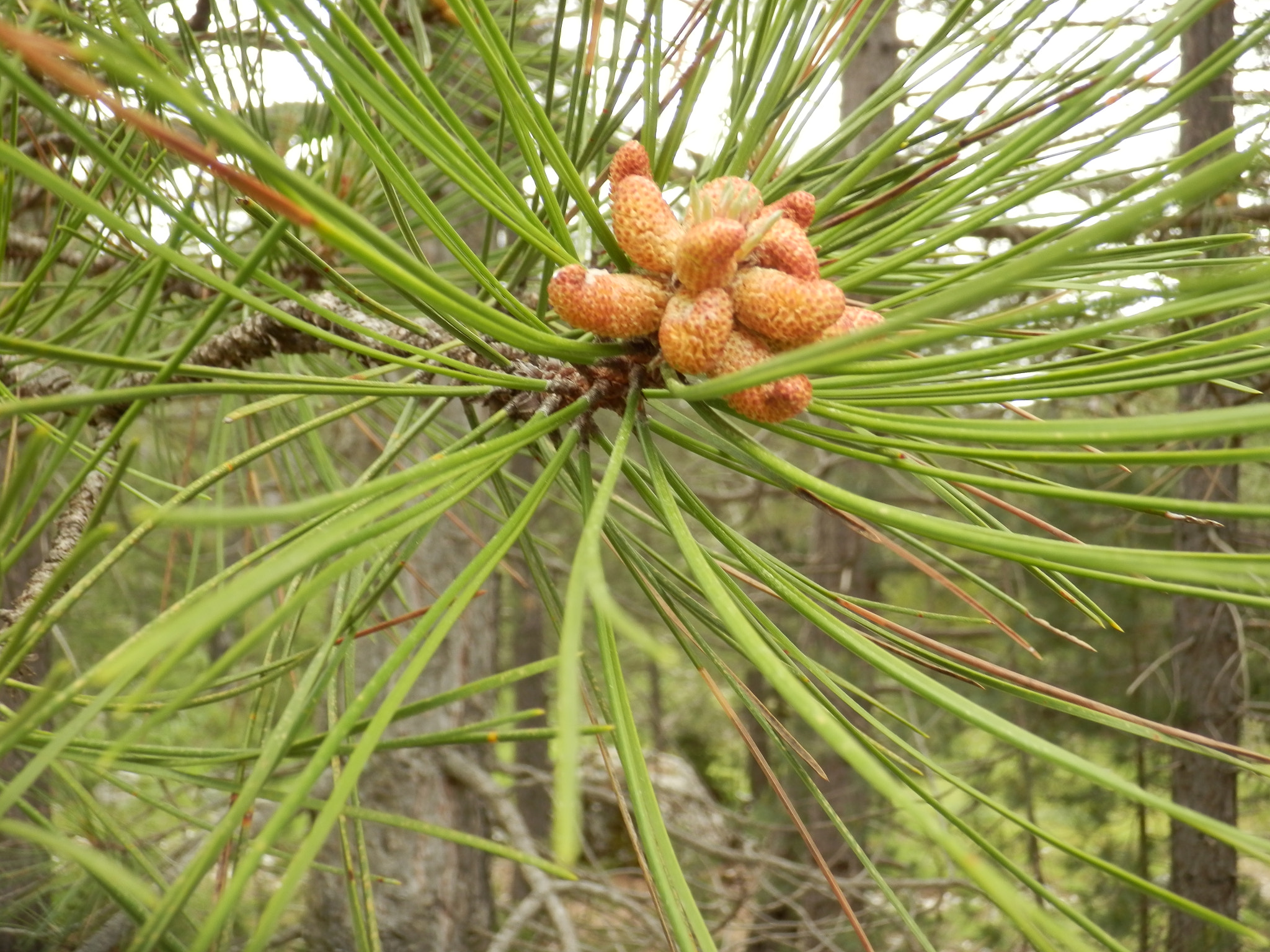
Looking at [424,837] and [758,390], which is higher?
[758,390]

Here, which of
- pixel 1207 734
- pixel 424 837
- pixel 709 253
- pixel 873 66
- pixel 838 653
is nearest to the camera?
pixel 709 253

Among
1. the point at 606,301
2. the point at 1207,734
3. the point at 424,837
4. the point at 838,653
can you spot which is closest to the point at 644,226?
the point at 606,301

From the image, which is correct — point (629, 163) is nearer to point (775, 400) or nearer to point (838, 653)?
point (775, 400)

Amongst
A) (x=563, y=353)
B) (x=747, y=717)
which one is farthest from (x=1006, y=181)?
(x=747, y=717)

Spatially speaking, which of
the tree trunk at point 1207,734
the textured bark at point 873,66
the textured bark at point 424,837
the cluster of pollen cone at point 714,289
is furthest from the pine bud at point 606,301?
the textured bark at point 873,66

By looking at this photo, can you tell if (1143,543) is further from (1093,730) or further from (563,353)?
(563,353)

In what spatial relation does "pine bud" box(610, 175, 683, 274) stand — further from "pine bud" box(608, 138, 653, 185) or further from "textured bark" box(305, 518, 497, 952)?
"textured bark" box(305, 518, 497, 952)
